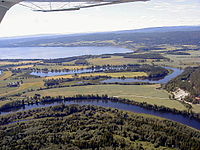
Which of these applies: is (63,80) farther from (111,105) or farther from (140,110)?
(140,110)

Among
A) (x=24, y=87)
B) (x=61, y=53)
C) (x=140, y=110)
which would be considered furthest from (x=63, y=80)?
(x=61, y=53)

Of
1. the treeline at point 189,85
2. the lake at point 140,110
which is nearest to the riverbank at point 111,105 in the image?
the lake at point 140,110

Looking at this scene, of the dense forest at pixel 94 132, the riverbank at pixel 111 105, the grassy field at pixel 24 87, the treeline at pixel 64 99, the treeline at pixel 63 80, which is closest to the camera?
the dense forest at pixel 94 132

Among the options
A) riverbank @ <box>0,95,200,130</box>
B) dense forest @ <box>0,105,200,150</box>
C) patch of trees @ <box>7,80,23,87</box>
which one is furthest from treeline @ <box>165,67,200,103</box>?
patch of trees @ <box>7,80,23,87</box>

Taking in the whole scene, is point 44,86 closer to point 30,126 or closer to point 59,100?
point 59,100

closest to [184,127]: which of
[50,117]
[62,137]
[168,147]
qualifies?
[168,147]

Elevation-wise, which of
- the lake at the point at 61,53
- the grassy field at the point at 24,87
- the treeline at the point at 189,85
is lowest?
the grassy field at the point at 24,87

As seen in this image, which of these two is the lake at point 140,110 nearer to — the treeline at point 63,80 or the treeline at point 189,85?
the treeline at point 189,85
